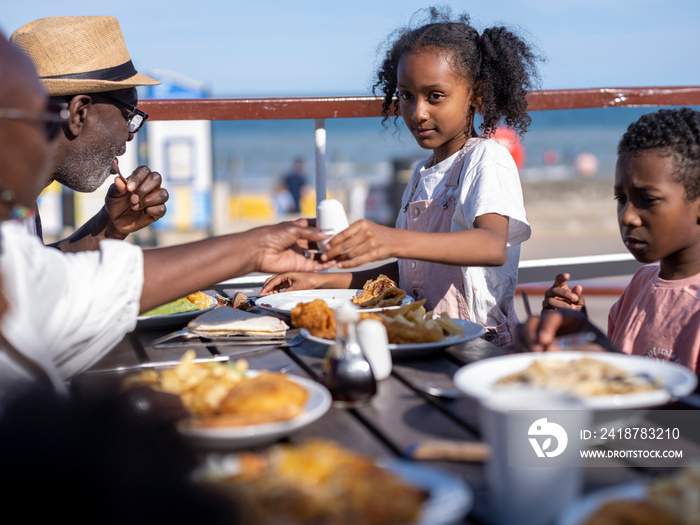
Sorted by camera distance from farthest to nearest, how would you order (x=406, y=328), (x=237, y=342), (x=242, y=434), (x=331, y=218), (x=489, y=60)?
1. (x=489, y=60)
2. (x=237, y=342)
3. (x=331, y=218)
4. (x=406, y=328)
5. (x=242, y=434)

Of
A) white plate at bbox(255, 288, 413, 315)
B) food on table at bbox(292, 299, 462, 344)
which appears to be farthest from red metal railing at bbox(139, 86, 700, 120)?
food on table at bbox(292, 299, 462, 344)

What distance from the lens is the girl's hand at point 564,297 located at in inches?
90.6

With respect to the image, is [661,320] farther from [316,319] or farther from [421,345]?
[316,319]

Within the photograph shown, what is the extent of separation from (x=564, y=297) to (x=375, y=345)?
3.08 feet

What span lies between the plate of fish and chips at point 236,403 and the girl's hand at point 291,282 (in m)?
1.25

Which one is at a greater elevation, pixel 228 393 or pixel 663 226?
pixel 663 226

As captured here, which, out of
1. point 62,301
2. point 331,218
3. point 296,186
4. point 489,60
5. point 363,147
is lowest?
point 296,186

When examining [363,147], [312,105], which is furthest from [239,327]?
[363,147]

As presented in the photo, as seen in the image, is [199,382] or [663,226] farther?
[663,226]

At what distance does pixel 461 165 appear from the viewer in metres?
2.84

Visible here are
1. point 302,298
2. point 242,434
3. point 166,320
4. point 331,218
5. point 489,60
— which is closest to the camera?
point 242,434

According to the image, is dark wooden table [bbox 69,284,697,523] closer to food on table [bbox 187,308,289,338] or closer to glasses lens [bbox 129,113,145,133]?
food on table [bbox 187,308,289,338]

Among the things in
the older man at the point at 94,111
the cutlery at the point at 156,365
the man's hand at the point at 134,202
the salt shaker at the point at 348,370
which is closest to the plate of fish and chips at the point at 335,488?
the salt shaker at the point at 348,370

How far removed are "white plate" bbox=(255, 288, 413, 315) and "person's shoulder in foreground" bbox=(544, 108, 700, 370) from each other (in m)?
0.72
